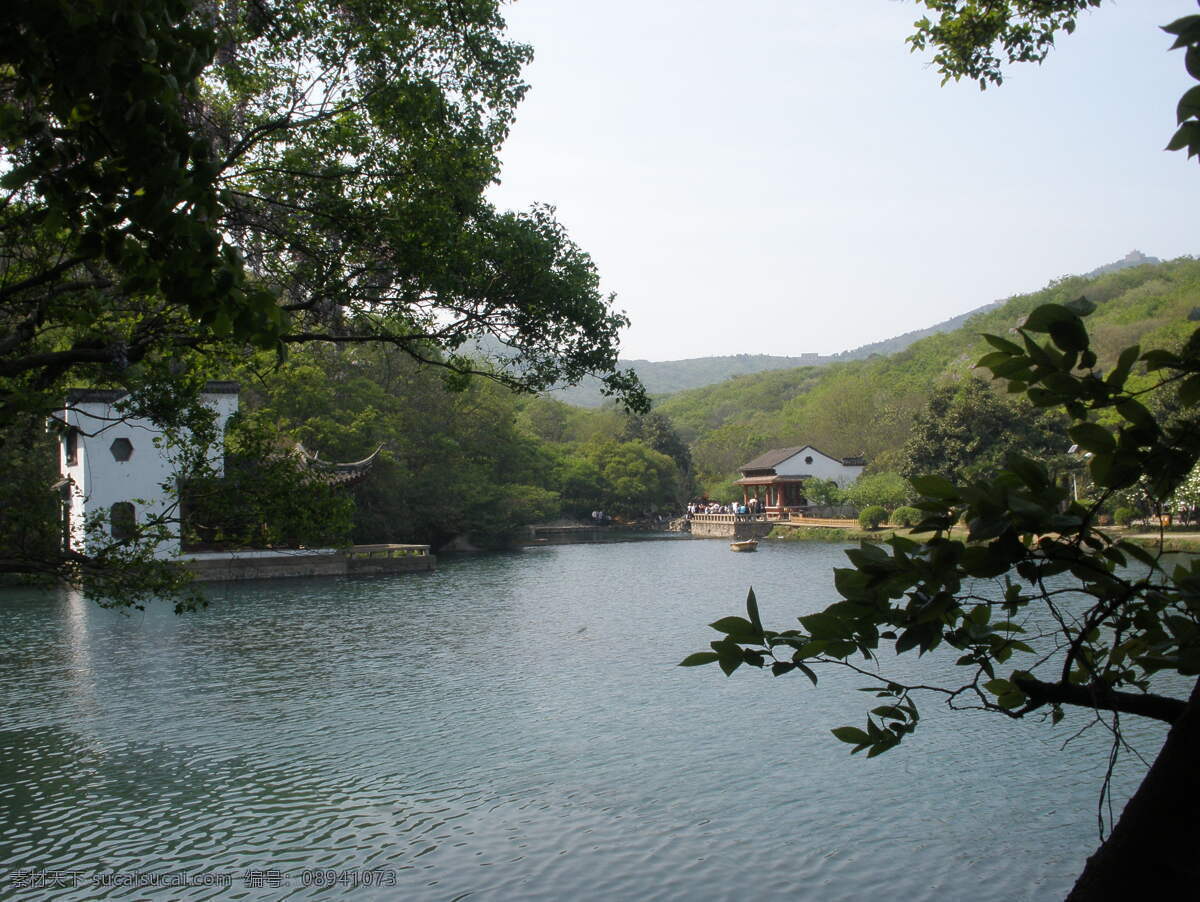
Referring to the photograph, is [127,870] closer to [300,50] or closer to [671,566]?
[300,50]

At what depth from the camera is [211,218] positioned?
7.64 feet

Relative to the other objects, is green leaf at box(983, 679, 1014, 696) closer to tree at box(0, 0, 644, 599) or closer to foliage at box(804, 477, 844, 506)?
tree at box(0, 0, 644, 599)

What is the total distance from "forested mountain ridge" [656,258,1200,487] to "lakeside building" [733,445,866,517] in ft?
6.38

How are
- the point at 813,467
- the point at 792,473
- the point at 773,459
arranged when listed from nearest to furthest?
the point at 792,473
the point at 813,467
the point at 773,459

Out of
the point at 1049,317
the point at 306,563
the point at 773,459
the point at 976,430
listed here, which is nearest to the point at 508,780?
the point at 1049,317

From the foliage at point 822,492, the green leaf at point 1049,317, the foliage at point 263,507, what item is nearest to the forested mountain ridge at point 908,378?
the foliage at point 822,492

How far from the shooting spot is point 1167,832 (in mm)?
1343

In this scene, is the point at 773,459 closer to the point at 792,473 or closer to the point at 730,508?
the point at 792,473

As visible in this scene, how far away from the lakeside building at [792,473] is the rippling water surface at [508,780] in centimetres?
3582

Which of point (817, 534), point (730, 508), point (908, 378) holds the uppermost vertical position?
point (908, 378)

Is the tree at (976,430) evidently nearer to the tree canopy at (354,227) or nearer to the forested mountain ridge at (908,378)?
the forested mountain ridge at (908,378)

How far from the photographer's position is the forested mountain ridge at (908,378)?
50.4 meters

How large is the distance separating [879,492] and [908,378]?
27.0 metres

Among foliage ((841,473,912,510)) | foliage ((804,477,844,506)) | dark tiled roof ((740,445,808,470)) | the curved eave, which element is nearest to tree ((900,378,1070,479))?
foliage ((841,473,912,510))
